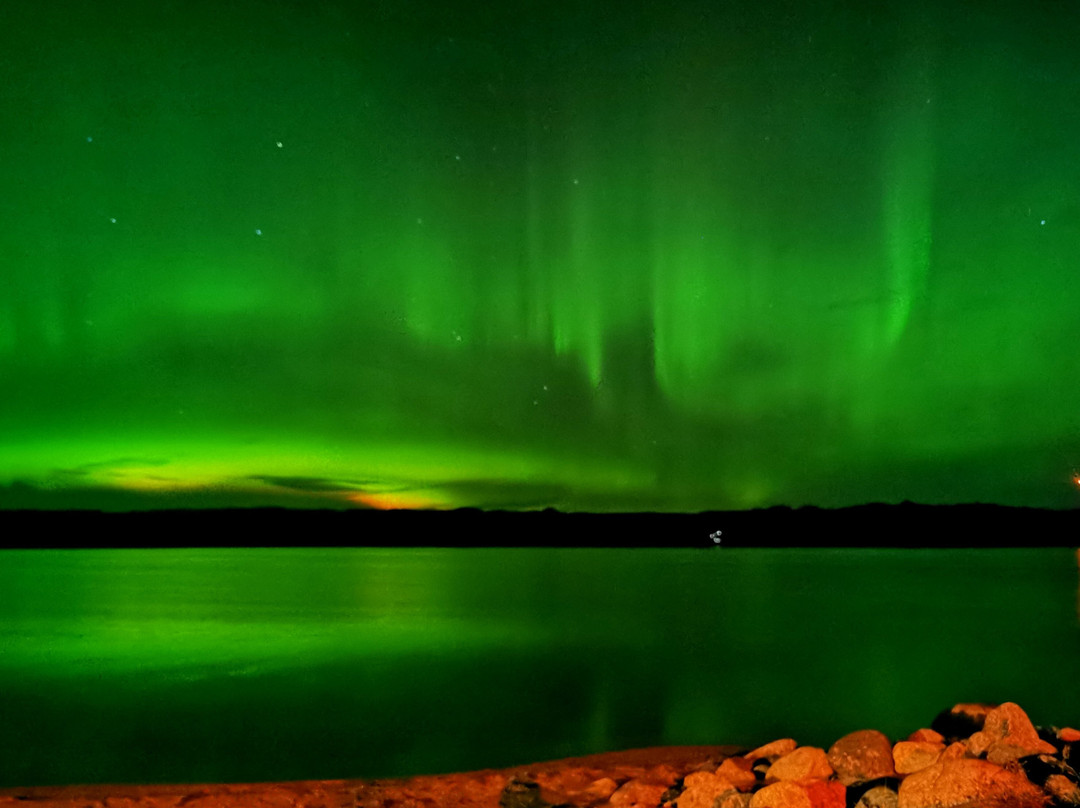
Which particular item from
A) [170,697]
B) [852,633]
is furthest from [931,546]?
[170,697]

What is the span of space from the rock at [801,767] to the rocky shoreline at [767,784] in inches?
0.4

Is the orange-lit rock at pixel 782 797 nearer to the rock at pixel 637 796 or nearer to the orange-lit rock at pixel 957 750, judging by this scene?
the rock at pixel 637 796

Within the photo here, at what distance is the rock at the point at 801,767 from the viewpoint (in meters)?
8.80

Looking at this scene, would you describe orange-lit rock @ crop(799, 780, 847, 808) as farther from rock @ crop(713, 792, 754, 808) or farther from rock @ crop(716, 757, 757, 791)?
rock @ crop(716, 757, 757, 791)

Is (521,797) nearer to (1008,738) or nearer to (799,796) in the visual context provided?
(799,796)

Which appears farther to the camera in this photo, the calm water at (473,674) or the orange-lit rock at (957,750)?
the calm water at (473,674)

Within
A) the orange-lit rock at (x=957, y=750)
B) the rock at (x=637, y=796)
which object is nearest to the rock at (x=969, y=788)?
the orange-lit rock at (x=957, y=750)

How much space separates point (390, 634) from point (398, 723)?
1348 cm

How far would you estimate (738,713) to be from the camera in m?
15.9

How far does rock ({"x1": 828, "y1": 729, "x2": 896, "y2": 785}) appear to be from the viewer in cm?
891

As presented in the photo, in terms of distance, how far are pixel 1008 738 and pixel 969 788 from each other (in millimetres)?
2099

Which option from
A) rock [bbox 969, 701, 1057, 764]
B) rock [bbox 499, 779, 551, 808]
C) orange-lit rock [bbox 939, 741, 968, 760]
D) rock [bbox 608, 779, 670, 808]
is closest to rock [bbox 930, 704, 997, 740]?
rock [bbox 969, 701, 1057, 764]

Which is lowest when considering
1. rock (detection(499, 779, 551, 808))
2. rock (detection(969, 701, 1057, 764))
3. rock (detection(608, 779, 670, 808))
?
rock (detection(499, 779, 551, 808))

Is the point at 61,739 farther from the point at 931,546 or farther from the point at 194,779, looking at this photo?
the point at 931,546
